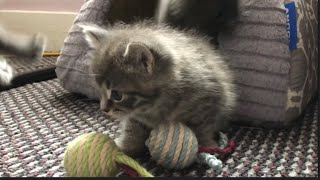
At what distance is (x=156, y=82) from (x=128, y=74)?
0.23 feet

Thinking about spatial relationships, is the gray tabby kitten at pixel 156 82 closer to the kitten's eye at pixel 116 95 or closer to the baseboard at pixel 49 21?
the kitten's eye at pixel 116 95

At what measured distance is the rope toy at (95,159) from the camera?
86 cm

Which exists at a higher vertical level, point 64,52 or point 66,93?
point 64,52

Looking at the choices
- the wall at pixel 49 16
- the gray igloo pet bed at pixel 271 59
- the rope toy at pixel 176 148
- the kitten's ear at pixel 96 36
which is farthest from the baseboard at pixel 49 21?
the rope toy at pixel 176 148

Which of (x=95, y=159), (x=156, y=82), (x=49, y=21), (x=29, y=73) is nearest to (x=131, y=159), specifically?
(x=95, y=159)

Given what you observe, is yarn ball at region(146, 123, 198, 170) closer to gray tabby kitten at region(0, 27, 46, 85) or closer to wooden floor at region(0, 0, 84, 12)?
gray tabby kitten at region(0, 27, 46, 85)

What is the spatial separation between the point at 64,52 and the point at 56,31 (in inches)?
49.8

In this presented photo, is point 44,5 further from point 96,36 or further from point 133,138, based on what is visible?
point 133,138

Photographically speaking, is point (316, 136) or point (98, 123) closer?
point (316, 136)

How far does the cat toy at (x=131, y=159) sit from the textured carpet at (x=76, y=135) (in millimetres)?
31

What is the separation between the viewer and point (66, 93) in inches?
66.4

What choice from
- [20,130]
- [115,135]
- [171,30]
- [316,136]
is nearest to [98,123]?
[115,135]

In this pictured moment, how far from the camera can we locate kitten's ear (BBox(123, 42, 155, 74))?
0.92 metres

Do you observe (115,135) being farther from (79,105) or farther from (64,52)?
(64,52)
